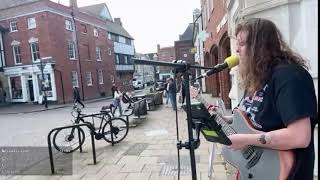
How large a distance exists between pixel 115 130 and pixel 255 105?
5.86m

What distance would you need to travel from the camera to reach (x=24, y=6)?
26531 mm

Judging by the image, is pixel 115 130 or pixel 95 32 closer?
pixel 115 130

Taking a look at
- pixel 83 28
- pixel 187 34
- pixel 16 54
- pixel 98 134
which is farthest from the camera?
pixel 187 34

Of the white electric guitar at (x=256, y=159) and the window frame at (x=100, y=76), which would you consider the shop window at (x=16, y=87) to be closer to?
the window frame at (x=100, y=76)

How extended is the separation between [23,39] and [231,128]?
28.0 m

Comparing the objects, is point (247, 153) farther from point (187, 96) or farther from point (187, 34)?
point (187, 34)

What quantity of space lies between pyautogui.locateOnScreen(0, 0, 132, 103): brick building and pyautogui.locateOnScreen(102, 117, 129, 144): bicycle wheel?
58.3 ft

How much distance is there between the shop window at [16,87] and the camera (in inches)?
1076

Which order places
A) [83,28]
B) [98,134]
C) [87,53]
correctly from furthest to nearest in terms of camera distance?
[87,53], [83,28], [98,134]

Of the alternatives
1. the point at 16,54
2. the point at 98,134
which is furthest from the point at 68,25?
the point at 98,134

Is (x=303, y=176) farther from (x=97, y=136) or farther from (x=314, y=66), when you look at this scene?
(x=97, y=136)

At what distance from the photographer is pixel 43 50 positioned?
1034 inches

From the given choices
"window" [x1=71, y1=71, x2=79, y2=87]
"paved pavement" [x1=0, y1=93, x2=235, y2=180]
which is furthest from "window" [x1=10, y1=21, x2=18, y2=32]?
"paved pavement" [x1=0, y1=93, x2=235, y2=180]

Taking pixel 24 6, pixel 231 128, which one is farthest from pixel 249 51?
pixel 24 6
